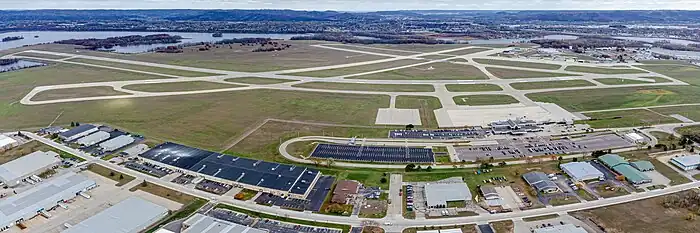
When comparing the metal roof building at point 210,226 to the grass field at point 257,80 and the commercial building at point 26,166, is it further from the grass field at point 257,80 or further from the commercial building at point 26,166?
the grass field at point 257,80

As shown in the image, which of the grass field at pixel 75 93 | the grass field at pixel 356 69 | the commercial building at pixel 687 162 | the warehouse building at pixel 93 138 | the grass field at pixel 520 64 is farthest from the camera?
the grass field at pixel 520 64

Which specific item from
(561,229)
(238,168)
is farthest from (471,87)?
(238,168)

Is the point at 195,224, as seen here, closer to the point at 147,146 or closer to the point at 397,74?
the point at 147,146

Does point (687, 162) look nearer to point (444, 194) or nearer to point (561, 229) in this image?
point (561, 229)

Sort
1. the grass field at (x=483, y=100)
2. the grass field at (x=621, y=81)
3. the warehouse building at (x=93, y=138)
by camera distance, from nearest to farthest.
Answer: the warehouse building at (x=93, y=138), the grass field at (x=483, y=100), the grass field at (x=621, y=81)

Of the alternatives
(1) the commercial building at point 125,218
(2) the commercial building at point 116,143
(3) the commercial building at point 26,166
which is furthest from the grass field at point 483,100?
(3) the commercial building at point 26,166

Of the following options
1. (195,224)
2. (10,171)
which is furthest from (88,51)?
(195,224)
